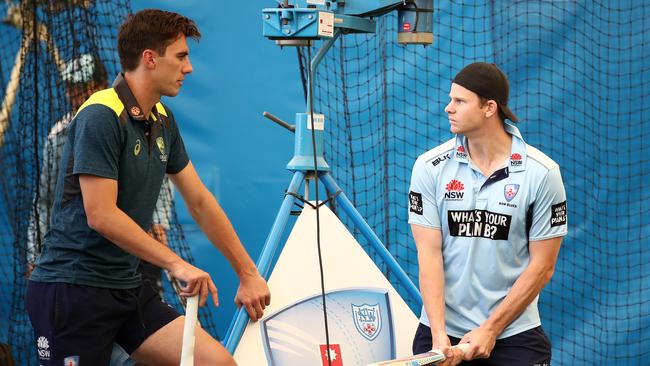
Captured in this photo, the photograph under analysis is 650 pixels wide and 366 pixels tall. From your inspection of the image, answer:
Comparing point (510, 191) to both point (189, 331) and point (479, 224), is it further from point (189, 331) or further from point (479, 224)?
point (189, 331)

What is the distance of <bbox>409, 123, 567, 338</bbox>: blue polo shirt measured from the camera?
3350 millimetres

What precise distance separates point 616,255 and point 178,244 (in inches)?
90.9

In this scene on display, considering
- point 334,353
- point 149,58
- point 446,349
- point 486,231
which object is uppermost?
point 149,58

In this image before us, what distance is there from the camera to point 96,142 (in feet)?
9.78

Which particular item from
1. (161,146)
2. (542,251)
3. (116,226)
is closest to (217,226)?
(161,146)

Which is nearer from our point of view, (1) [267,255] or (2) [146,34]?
(2) [146,34]

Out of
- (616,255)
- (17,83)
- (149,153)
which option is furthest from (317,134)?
(17,83)

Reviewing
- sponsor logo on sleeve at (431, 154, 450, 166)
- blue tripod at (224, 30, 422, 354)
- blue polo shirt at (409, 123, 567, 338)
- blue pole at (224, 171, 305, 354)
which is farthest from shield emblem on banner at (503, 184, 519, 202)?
blue pole at (224, 171, 305, 354)

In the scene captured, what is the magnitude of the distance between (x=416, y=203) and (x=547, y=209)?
451mm

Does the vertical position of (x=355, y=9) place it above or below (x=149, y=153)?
above

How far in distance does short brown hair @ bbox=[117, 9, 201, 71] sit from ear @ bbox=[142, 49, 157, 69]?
1cm

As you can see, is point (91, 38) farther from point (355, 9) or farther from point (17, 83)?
point (355, 9)

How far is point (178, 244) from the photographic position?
18.3 ft

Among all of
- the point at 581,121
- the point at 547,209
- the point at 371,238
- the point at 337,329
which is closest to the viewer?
the point at 547,209
